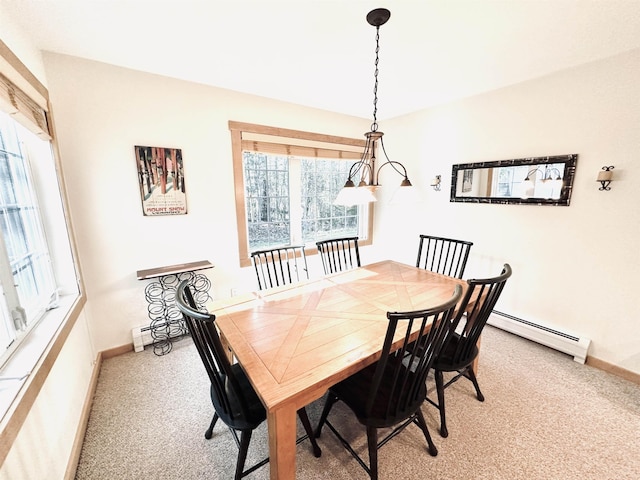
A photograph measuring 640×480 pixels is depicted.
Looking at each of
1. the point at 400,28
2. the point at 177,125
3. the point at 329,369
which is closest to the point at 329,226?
the point at 177,125

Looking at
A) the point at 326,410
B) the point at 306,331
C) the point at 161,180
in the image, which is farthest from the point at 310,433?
the point at 161,180

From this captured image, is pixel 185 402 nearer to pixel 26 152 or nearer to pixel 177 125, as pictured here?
pixel 26 152

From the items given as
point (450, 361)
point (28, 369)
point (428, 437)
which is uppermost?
point (28, 369)

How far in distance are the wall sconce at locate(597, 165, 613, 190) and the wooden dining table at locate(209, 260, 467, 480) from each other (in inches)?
55.8

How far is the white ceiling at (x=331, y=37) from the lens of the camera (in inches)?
58.0

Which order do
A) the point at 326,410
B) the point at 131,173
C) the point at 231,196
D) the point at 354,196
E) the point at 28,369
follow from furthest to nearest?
the point at 231,196 → the point at 131,173 → the point at 354,196 → the point at 326,410 → the point at 28,369

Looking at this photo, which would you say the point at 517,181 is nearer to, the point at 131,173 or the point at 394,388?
the point at 394,388

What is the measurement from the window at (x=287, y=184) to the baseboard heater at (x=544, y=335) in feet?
7.48

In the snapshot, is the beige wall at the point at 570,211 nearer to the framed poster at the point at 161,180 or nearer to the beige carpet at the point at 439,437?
the beige carpet at the point at 439,437

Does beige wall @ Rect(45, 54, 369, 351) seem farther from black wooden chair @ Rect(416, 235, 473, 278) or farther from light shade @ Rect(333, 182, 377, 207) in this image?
black wooden chair @ Rect(416, 235, 473, 278)

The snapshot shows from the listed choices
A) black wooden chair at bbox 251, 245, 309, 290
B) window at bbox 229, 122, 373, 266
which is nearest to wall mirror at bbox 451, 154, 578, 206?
window at bbox 229, 122, 373, 266

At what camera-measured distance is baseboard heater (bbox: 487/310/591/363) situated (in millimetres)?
2277

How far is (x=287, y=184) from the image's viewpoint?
3258 millimetres

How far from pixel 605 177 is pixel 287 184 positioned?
2.98 metres
